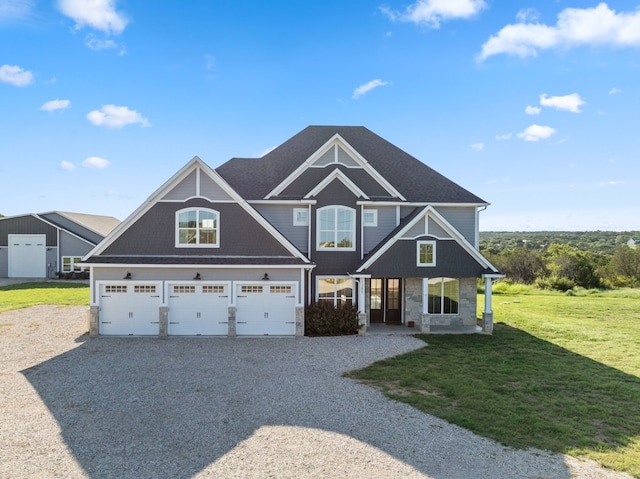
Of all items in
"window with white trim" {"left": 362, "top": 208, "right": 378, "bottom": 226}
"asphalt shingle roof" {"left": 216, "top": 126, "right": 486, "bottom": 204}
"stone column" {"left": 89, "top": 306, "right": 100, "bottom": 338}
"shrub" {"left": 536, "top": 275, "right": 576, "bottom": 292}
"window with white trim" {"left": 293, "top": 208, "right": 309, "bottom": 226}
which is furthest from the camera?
"shrub" {"left": 536, "top": 275, "right": 576, "bottom": 292}

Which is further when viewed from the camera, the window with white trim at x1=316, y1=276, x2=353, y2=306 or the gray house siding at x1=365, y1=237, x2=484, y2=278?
the window with white trim at x1=316, y1=276, x2=353, y2=306

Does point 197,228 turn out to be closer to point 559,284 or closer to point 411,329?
point 411,329

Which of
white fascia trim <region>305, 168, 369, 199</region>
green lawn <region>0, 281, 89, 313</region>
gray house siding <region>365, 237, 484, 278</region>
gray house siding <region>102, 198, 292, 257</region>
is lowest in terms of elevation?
green lawn <region>0, 281, 89, 313</region>

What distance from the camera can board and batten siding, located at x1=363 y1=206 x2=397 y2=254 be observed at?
1934 centimetres

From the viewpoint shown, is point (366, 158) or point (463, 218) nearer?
point (463, 218)

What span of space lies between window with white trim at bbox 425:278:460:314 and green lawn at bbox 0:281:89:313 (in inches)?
793

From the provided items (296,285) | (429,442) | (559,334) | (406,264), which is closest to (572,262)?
(559,334)

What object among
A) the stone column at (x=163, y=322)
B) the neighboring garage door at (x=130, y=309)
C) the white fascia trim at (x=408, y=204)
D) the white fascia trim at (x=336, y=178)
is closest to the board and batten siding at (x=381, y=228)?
the white fascia trim at (x=408, y=204)

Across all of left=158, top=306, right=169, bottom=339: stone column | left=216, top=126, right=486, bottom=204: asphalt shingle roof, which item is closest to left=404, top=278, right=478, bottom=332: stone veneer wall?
left=216, top=126, right=486, bottom=204: asphalt shingle roof

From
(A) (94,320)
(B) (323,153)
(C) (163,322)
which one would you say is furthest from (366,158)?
(A) (94,320)

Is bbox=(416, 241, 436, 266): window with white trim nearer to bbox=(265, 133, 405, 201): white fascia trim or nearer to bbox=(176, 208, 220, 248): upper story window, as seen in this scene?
bbox=(265, 133, 405, 201): white fascia trim

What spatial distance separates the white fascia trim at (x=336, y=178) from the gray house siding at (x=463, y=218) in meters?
4.44

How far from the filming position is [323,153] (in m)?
19.4

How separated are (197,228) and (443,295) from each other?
11555mm
